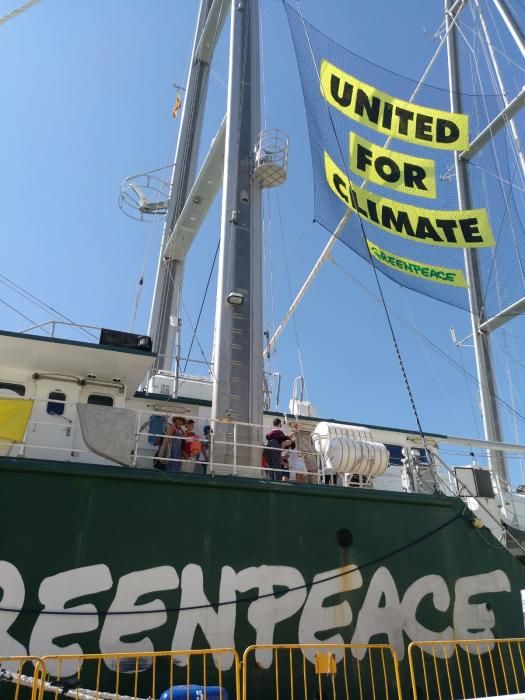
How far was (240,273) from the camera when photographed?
1170cm

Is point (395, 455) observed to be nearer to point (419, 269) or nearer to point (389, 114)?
point (419, 269)

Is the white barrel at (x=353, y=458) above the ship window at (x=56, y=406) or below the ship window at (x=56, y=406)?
below

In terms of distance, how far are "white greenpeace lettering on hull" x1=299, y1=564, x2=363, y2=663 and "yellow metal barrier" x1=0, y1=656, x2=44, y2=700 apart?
3.61 m

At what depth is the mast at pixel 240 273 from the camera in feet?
34.1

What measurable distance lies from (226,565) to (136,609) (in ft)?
4.48

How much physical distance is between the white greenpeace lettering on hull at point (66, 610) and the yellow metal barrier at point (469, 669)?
4875 millimetres

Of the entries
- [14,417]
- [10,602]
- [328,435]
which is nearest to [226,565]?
[10,602]

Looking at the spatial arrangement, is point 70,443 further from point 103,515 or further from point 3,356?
point 103,515

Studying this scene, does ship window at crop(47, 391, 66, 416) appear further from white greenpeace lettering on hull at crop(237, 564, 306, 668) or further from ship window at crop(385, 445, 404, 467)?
ship window at crop(385, 445, 404, 467)

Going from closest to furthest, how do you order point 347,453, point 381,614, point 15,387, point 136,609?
point 136,609, point 381,614, point 347,453, point 15,387

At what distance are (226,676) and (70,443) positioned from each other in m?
5.43

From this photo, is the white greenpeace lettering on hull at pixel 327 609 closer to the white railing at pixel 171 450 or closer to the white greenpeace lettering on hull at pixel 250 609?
the white greenpeace lettering on hull at pixel 250 609

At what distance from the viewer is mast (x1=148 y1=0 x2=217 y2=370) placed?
1908 centimetres

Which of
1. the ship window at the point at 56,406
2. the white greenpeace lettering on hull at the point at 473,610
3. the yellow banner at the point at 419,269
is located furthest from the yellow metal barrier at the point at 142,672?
the yellow banner at the point at 419,269
